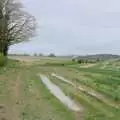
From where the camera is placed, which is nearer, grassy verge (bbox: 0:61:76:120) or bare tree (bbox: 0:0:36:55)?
grassy verge (bbox: 0:61:76:120)

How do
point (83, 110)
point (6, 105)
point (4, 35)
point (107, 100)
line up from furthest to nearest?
1. point (4, 35)
2. point (107, 100)
3. point (6, 105)
4. point (83, 110)

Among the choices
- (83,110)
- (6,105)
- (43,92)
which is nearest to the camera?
(83,110)

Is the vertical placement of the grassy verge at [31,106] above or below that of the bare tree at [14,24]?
below

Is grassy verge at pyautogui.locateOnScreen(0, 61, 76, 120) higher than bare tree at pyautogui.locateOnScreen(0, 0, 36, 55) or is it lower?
lower

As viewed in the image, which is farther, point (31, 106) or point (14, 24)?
point (14, 24)

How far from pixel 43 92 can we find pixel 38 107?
5752mm

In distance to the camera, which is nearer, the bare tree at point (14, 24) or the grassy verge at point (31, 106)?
the grassy verge at point (31, 106)

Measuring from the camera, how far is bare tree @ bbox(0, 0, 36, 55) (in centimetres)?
6544

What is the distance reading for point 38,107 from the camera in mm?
16109

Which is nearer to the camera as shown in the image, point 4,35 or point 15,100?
point 15,100

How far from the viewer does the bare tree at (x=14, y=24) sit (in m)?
65.4

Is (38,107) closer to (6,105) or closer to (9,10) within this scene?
(6,105)

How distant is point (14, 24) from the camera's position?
6681 centimetres

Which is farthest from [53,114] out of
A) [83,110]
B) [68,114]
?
[83,110]
